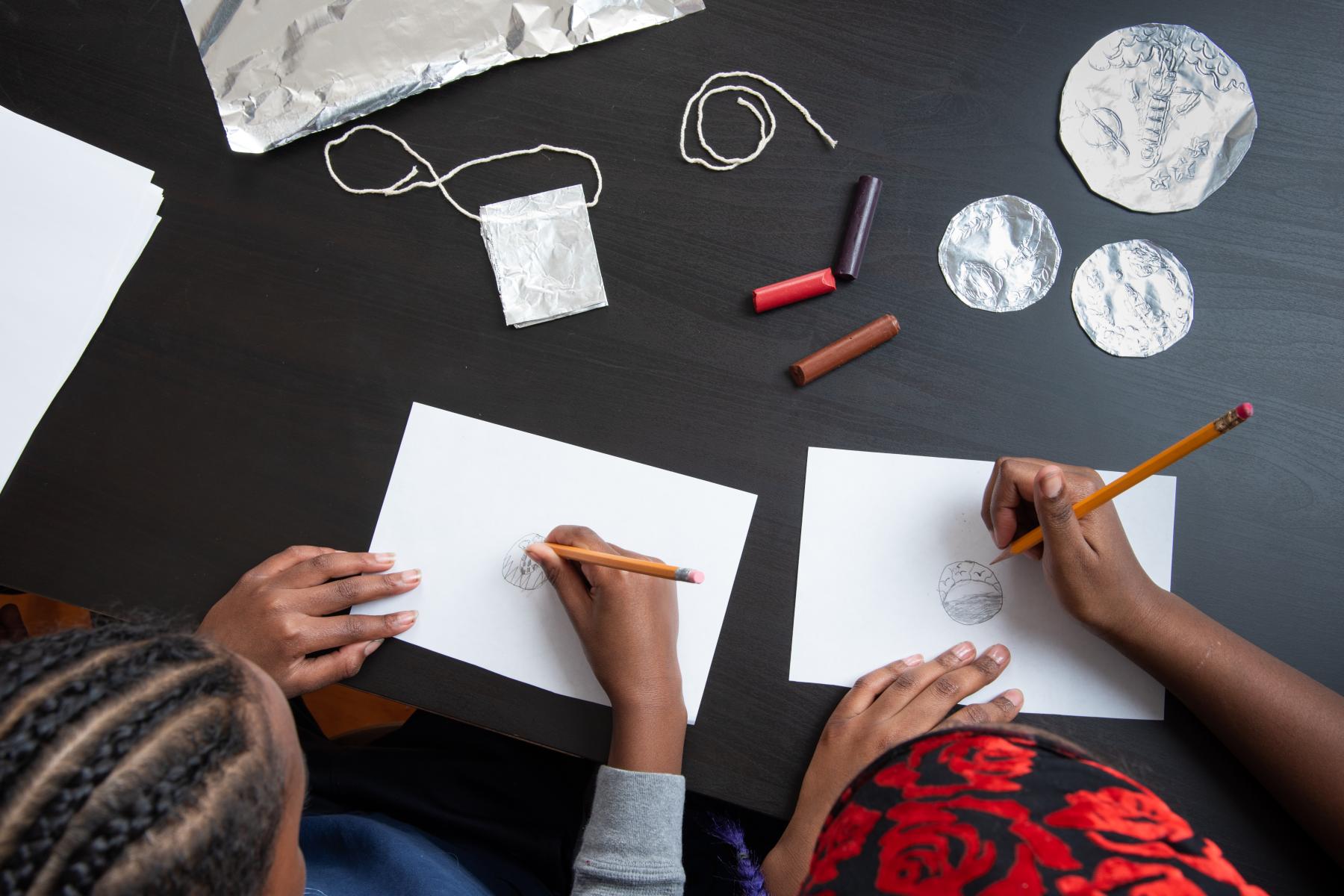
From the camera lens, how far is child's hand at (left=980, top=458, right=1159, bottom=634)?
63cm

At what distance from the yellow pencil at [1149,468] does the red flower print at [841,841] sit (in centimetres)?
31

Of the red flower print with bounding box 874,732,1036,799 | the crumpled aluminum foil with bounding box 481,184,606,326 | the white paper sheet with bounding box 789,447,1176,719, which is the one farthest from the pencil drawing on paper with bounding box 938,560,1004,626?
the crumpled aluminum foil with bounding box 481,184,606,326

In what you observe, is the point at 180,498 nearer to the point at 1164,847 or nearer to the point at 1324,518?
the point at 1164,847

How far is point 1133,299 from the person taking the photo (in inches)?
28.1

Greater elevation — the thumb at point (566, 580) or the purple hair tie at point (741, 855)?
the thumb at point (566, 580)

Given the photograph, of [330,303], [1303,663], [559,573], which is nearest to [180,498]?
[330,303]

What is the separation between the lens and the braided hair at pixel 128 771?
14.3 inches

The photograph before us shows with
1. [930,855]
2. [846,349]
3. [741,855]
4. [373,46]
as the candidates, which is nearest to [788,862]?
[741,855]

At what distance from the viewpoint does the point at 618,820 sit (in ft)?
2.16

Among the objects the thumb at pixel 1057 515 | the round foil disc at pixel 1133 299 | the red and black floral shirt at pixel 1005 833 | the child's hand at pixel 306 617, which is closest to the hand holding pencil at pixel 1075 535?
the thumb at pixel 1057 515

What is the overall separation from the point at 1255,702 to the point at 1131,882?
0.39 metres

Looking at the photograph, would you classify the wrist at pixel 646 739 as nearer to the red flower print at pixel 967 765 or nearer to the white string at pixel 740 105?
the red flower print at pixel 967 765

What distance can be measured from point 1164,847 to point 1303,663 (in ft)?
1.41

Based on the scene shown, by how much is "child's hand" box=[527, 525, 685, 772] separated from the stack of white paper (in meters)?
0.48
